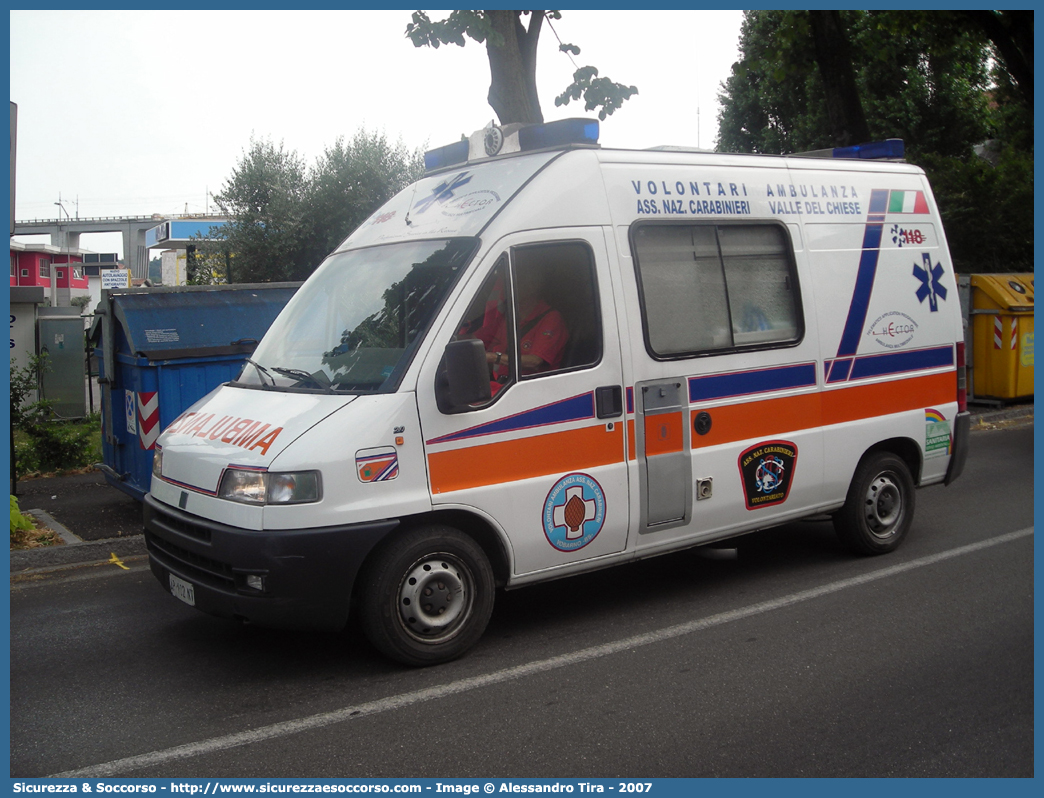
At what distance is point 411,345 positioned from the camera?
4793mm

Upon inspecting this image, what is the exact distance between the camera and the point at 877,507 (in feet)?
22.0

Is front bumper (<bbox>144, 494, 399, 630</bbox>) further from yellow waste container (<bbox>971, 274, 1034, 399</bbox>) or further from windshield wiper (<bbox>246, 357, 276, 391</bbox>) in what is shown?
yellow waste container (<bbox>971, 274, 1034, 399</bbox>)

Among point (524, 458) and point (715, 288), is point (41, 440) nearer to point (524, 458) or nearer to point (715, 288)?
point (524, 458)

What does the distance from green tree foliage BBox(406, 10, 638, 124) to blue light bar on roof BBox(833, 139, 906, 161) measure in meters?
4.36

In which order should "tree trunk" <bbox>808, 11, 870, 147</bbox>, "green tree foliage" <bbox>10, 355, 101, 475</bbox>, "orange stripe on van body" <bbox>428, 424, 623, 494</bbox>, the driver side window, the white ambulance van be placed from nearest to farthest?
the white ambulance van, "orange stripe on van body" <bbox>428, 424, 623, 494</bbox>, the driver side window, "green tree foliage" <bbox>10, 355, 101, 475</bbox>, "tree trunk" <bbox>808, 11, 870, 147</bbox>

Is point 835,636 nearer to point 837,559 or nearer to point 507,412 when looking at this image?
point 837,559

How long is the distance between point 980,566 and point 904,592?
0.89m

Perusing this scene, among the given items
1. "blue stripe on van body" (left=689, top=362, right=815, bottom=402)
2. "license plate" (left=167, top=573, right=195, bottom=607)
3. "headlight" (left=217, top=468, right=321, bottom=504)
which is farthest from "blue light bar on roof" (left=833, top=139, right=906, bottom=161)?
"license plate" (left=167, top=573, right=195, bottom=607)

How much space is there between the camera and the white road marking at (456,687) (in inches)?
153

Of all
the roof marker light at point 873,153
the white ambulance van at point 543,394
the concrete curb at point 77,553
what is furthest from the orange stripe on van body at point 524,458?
the concrete curb at point 77,553

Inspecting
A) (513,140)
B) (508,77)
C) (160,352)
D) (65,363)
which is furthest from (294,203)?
(513,140)

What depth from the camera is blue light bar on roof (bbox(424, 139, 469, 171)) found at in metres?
6.11

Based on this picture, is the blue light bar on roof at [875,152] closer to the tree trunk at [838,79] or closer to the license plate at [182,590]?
the license plate at [182,590]

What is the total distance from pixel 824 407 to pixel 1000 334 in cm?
881
